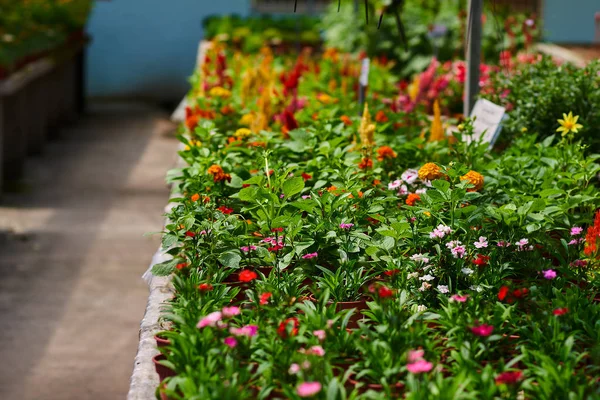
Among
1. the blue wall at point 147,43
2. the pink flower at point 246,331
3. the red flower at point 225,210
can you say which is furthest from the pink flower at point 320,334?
the blue wall at point 147,43

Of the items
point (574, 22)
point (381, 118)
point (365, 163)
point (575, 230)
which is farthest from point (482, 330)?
point (574, 22)

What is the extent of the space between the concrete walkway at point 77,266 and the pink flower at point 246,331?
7.90 ft

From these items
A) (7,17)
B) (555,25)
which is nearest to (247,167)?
(7,17)

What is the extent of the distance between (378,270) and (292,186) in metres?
0.43

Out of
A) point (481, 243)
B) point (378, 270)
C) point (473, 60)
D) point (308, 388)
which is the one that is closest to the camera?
point (308, 388)

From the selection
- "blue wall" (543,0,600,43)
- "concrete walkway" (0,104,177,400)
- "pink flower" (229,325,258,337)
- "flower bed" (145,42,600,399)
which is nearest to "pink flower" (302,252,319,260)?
"flower bed" (145,42,600,399)

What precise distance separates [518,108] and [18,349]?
2.83 metres

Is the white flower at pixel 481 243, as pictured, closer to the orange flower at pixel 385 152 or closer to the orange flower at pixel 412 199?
the orange flower at pixel 412 199

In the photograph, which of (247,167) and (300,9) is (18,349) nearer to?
→ (247,167)

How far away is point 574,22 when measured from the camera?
14.7m

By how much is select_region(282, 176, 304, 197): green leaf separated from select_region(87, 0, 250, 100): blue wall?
41.1 ft

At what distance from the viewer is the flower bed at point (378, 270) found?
2.18m

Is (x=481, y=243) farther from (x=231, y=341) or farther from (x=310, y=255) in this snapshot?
(x=231, y=341)

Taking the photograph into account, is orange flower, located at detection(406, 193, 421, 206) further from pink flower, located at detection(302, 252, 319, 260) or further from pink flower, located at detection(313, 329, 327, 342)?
pink flower, located at detection(313, 329, 327, 342)
